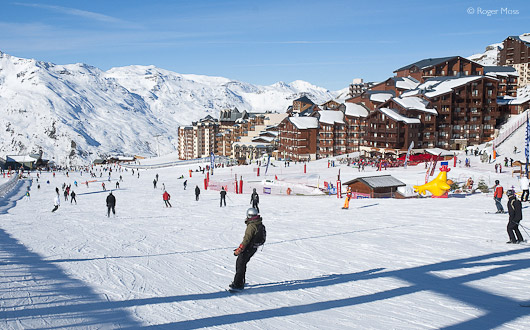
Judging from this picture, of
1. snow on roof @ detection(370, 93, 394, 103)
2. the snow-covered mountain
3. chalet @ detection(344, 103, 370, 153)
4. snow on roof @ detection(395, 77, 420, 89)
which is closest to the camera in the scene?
chalet @ detection(344, 103, 370, 153)

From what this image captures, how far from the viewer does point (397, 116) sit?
61406mm

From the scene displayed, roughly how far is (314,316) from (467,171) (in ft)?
119

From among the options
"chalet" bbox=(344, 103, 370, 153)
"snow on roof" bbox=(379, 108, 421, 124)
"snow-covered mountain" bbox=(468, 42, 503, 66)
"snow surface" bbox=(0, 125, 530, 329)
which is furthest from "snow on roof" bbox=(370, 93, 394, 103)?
"snow-covered mountain" bbox=(468, 42, 503, 66)

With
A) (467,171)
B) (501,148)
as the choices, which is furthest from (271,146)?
(467,171)

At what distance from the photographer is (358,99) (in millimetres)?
83938

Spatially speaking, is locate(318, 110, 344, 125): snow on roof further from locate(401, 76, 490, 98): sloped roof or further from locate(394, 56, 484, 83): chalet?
locate(394, 56, 484, 83): chalet

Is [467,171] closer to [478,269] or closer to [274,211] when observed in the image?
[274,211]

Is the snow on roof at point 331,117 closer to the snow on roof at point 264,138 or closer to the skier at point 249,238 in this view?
the snow on roof at point 264,138

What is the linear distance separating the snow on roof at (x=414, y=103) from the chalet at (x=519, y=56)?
140 ft

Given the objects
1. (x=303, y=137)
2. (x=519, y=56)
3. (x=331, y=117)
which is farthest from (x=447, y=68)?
(x=303, y=137)

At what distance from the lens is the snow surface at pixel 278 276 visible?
595 centimetres

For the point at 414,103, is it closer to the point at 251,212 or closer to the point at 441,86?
the point at 441,86

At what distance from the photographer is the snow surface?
5.95m

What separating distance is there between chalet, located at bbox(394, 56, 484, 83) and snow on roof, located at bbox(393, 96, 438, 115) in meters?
18.7
